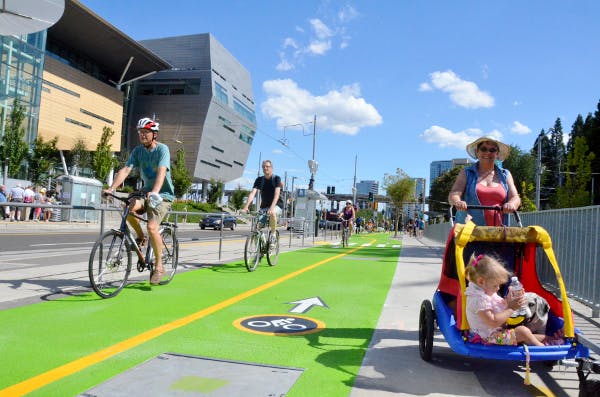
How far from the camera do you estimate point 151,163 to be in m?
6.24

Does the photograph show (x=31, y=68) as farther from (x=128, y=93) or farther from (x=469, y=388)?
(x=469, y=388)

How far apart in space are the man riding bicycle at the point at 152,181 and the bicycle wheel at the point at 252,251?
2.31 meters

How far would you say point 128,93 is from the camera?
75625 mm

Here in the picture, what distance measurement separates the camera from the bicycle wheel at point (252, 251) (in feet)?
28.3

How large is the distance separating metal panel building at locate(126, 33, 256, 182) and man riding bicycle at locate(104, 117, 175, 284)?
73104mm

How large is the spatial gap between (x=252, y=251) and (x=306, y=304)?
3.13 meters

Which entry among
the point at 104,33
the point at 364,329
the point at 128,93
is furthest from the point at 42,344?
the point at 128,93

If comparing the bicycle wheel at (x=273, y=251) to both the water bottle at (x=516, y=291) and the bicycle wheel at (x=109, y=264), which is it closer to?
the bicycle wheel at (x=109, y=264)

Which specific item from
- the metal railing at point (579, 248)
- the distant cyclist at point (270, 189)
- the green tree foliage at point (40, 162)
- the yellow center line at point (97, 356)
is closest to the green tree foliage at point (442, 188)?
the green tree foliage at point (40, 162)

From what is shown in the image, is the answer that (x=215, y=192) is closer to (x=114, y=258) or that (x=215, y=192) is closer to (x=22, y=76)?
(x=22, y=76)

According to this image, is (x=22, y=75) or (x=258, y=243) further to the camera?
(x=22, y=75)

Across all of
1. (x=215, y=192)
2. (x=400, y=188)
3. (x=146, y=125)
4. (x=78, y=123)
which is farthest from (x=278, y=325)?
(x=215, y=192)

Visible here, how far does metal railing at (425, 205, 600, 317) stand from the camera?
5.62 m

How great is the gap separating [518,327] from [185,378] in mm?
2188
